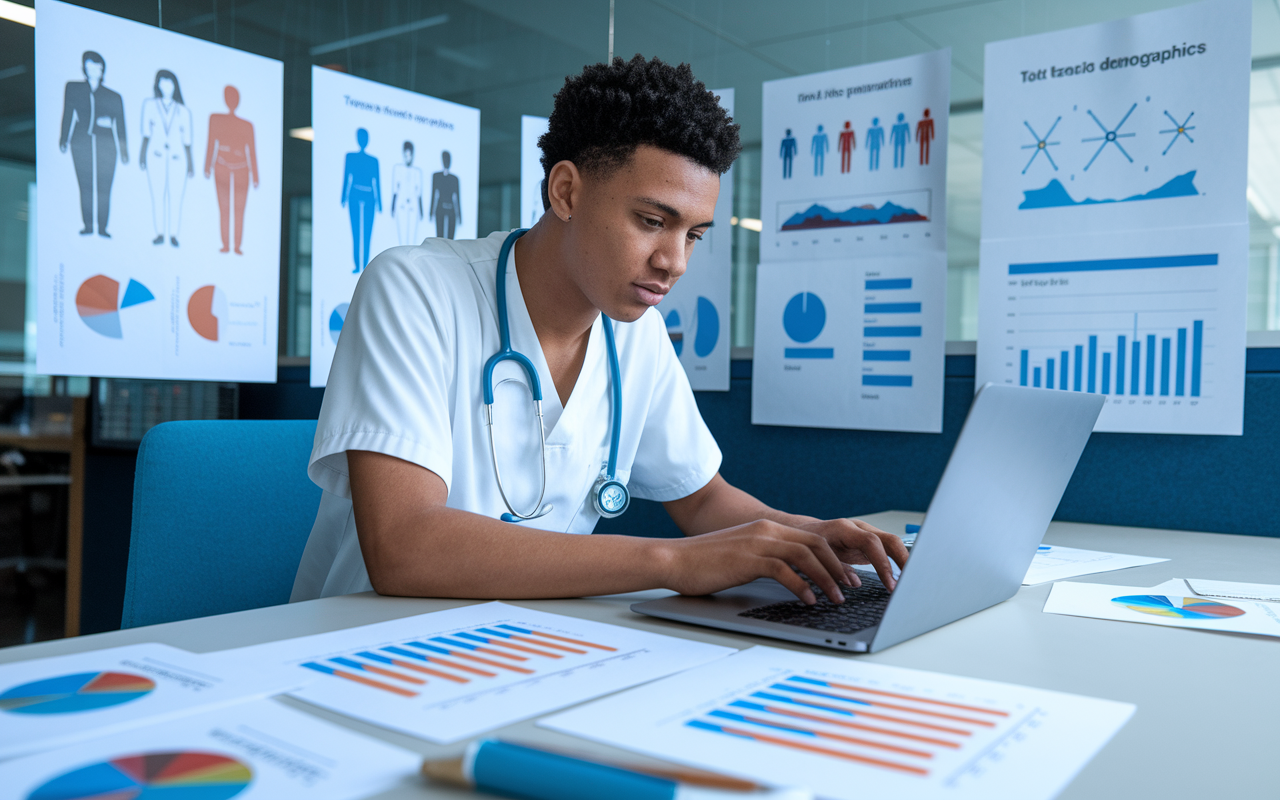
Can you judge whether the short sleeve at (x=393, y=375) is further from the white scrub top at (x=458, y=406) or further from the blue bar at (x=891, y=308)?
the blue bar at (x=891, y=308)

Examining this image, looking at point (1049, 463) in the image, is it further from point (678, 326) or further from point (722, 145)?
point (678, 326)

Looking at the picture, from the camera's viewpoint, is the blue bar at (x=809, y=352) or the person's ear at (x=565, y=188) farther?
the blue bar at (x=809, y=352)

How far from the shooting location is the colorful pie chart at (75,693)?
0.46 metres

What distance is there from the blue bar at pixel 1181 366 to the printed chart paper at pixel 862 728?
103 cm

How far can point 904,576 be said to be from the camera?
0.58 meters

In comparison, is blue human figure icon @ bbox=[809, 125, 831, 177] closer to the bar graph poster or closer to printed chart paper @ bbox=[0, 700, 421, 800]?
the bar graph poster

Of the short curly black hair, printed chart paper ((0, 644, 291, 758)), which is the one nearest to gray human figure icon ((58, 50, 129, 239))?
the short curly black hair

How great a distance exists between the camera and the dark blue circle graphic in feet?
5.62

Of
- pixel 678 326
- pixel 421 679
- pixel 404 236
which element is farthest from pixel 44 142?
pixel 421 679

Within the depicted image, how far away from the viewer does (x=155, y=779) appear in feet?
1.24

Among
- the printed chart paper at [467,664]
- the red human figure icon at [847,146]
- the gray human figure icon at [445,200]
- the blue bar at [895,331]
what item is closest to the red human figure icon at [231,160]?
the gray human figure icon at [445,200]

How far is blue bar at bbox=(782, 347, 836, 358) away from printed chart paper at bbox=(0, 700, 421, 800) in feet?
4.50

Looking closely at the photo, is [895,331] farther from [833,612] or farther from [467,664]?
[467,664]

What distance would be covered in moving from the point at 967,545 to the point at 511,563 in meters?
0.37
